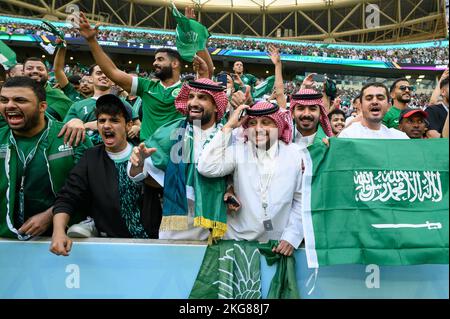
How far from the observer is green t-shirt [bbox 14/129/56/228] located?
2621 mm

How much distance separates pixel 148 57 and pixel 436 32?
1014 inches

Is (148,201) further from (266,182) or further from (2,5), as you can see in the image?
(2,5)

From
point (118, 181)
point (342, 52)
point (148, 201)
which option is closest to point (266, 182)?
point (148, 201)

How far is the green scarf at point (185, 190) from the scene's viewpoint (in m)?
2.45

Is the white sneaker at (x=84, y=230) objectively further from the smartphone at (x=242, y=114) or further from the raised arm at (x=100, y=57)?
the raised arm at (x=100, y=57)

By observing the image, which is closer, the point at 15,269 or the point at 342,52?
the point at 15,269

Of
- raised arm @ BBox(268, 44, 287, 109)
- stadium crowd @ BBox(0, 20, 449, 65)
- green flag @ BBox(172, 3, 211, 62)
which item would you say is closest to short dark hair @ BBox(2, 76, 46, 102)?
green flag @ BBox(172, 3, 211, 62)

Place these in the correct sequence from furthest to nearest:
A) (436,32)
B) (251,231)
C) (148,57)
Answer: (436,32)
(148,57)
(251,231)

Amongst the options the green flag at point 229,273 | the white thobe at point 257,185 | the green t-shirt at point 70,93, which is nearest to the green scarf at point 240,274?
the green flag at point 229,273

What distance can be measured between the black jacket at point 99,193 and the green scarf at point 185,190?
1.01 ft

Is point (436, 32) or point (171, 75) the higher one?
point (436, 32)

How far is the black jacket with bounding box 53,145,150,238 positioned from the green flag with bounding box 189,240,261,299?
21.8 inches

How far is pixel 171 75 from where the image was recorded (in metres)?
4.02
